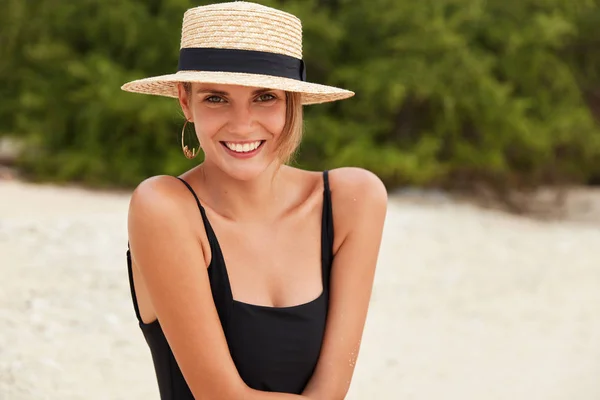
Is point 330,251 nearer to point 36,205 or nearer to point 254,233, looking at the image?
point 254,233

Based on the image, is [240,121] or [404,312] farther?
[404,312]

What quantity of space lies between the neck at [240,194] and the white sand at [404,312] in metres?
2.08

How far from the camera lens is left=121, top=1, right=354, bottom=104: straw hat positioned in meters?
1.79

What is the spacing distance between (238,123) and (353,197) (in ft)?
1.32

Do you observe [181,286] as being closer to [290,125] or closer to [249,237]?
[249,237]

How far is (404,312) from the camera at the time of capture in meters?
5.56

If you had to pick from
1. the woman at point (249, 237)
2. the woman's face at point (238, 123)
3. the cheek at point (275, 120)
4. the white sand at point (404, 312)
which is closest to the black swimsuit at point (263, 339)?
the woman at point (249, 237)

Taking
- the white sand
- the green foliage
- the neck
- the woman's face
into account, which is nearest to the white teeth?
the woman's face

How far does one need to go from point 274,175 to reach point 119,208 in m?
6.06

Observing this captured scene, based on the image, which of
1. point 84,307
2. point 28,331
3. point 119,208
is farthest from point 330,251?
point 119,208

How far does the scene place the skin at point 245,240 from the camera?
1.80 metres

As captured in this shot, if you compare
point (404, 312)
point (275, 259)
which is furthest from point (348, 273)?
point (404, 312)

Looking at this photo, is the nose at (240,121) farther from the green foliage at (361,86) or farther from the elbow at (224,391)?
Result: the green foliage at (361,86)

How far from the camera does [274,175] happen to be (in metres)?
2.02
